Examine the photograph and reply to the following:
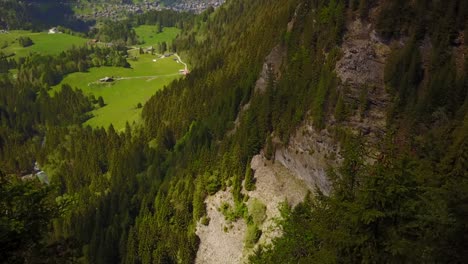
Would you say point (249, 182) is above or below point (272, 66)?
below

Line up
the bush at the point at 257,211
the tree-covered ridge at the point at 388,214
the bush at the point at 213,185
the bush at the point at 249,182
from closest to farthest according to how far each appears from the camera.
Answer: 1. the tree-covered ridge at the point at 388,214
2. the bush at the point at 257,211
3. the bush at the point at 249,182
4. the bush at the point at 213,185

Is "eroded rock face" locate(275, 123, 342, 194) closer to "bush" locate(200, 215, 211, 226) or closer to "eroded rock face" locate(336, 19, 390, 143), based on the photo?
"eroded rock face" locate(336, 19, 390, 143)

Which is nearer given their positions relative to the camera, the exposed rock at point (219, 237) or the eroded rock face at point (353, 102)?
the eroded rock face at point (353, 102)

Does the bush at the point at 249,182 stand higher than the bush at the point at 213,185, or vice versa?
the bush at the point at 249,182

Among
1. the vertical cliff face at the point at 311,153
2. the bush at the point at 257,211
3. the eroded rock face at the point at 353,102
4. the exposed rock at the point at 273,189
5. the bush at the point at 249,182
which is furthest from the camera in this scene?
the bush at the point at 249,182

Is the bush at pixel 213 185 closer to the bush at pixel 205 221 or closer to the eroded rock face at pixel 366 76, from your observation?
the bush at pixel 205 221

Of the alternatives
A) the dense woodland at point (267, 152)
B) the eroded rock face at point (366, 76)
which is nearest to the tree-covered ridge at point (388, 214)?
the dense woodland at point (267, 152)

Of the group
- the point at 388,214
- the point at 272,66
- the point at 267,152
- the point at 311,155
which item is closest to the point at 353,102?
the point at 311,155

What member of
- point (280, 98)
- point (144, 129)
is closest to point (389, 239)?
point (280, 98)

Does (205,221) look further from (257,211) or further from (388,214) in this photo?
(388,214)
